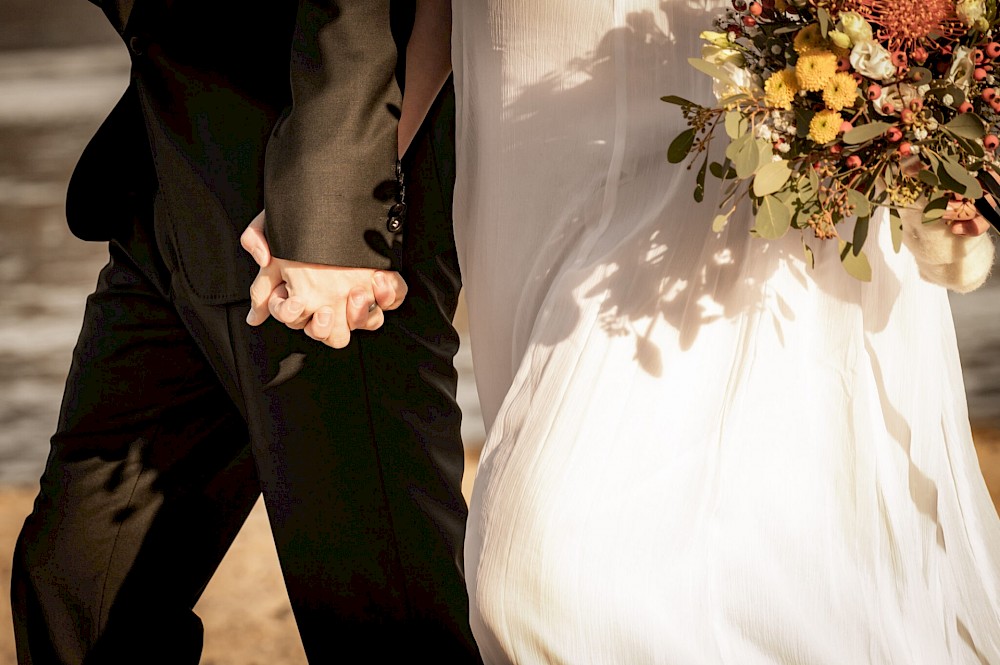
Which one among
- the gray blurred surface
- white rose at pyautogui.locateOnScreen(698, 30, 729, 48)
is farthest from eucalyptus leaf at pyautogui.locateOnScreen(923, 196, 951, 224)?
the gray blurred surface

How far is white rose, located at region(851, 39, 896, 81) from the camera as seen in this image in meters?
1.03

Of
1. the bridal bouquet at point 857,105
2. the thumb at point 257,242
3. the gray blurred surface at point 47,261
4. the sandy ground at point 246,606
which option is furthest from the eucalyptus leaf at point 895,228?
the gray blurred surface at point 47,261

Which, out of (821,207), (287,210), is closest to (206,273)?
(287,210)

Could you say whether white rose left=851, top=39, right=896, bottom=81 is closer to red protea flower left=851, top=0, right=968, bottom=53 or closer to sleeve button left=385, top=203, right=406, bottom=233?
red protea flower left=851, top=0, right=968, bottom=53

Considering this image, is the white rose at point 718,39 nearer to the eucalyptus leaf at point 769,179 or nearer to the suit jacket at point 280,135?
the eucalyptus leaf at point 769,179

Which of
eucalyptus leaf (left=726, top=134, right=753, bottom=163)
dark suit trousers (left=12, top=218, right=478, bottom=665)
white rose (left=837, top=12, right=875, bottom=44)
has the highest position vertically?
white rose (left=837, top=12, right=875, bottom=44)

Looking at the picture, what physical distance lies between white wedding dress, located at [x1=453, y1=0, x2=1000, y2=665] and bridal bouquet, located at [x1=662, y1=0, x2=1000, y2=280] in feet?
0.49

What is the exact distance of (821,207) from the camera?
1.11 meters

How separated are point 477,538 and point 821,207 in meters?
0.46

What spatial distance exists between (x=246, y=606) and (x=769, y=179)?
2008 mm

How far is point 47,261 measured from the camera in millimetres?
5469

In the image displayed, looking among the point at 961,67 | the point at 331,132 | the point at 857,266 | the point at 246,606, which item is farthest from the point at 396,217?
the point at 246,606

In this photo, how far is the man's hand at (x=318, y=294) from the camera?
139 centimetres

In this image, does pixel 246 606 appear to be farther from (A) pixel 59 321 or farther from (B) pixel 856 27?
(A) pixel 59 321
